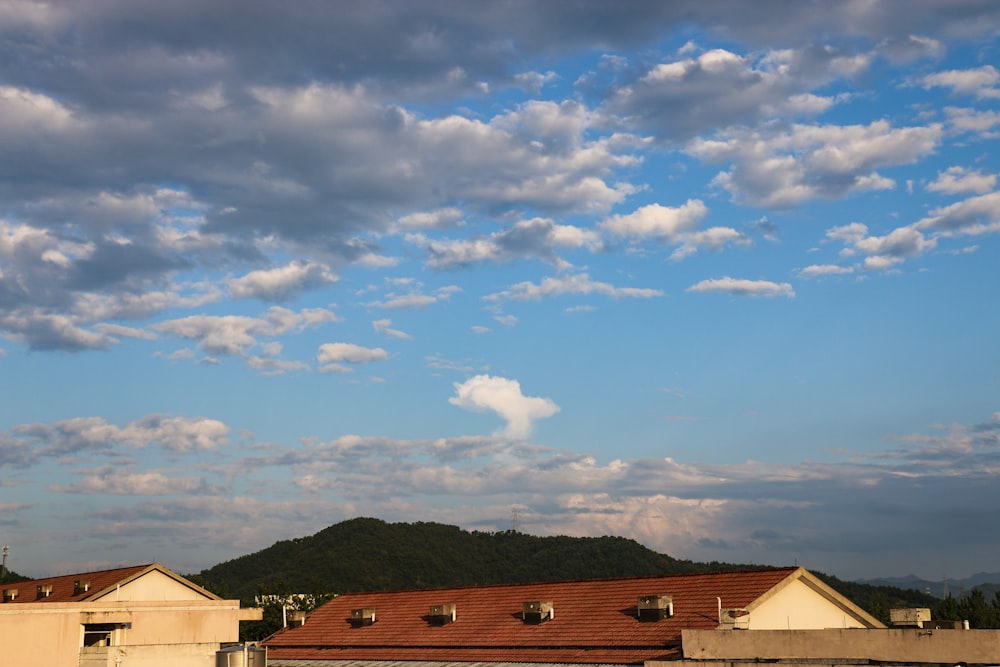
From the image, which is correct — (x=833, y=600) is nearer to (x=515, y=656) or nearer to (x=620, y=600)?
(x=620, y=600)

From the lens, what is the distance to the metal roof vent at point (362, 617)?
7531cm

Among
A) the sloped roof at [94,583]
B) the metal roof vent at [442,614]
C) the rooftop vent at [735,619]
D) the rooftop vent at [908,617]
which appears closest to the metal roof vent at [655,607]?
the rooftop vent at [735,619]

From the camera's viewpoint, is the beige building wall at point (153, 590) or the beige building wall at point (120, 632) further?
the beige building wall at point (153, 590)

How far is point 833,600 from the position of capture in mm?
57000

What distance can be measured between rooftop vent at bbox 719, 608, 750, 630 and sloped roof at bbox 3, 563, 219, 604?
4373cm

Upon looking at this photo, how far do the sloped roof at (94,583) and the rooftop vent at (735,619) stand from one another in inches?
1722

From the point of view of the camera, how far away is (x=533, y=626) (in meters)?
62.3

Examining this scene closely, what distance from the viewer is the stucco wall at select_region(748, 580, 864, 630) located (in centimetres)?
5316

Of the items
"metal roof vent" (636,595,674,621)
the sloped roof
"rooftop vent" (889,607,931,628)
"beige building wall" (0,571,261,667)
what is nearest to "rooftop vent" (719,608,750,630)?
"metal roof vent" (636,595,674,621)

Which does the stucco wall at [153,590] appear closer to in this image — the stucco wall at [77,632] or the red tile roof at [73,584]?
the red tile roof at [73,584]

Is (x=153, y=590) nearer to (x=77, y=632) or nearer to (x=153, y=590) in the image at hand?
(x=153, y=590)

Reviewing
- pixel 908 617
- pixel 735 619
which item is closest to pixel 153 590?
pixel 735 619

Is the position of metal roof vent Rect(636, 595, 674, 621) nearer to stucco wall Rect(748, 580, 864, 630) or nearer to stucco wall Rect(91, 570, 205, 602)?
stucco wall Rect(748, 580, 864, 630)

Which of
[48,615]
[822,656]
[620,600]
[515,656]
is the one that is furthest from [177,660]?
[822,656]
